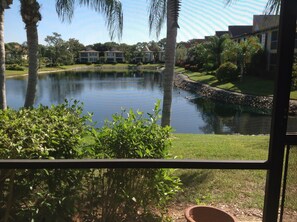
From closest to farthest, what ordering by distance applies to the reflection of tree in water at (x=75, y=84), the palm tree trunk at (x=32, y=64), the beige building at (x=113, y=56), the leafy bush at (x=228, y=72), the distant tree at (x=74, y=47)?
1. the palm tree trunk at (x=32, y=64)
2. the reflection of tree in water at (x=75, y=84)
3. the leafy bush at (x=228, y=72)
4. the distant tree at (x=74, y=47)
5. the beige building at (x=113, y=56)

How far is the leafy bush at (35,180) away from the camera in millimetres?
2025

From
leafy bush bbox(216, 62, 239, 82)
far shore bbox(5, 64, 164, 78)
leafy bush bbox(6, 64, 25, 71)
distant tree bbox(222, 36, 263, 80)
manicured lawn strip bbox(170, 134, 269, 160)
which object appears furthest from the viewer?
far shore bbox(5, 64, 164, 78)

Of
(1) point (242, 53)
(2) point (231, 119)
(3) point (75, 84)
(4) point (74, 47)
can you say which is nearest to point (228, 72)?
(1) point (242, 53)

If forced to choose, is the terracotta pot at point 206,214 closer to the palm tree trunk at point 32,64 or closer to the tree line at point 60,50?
the palm tree trunk at point 32,64

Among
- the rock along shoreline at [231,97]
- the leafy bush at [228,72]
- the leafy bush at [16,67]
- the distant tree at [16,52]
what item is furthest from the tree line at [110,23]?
the leafy bush at [16,67]

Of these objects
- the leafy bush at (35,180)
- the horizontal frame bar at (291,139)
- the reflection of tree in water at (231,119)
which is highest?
the horizontal frame bar at (291,139)

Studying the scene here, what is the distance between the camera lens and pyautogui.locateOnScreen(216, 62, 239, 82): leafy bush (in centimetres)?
2433

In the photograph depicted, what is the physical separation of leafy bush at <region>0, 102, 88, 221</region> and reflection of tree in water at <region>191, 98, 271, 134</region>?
31.8 ft

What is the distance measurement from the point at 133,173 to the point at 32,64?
21.0 feet

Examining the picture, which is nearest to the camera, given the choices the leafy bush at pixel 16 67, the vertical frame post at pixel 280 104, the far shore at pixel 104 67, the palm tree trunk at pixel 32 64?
the vertical frame post at pixel 280 104

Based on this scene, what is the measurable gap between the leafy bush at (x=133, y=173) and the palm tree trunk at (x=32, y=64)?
18.9 ft

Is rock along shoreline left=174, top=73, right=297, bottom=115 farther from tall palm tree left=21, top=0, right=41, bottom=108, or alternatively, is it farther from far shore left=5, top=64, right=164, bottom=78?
far shore left=5, top=64, right=164, bottom=78

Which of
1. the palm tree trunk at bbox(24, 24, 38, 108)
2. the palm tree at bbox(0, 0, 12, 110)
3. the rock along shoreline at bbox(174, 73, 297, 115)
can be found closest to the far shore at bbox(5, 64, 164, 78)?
the rock along shoreline at bbox(174, 73, 297, 115)

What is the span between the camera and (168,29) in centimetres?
635
